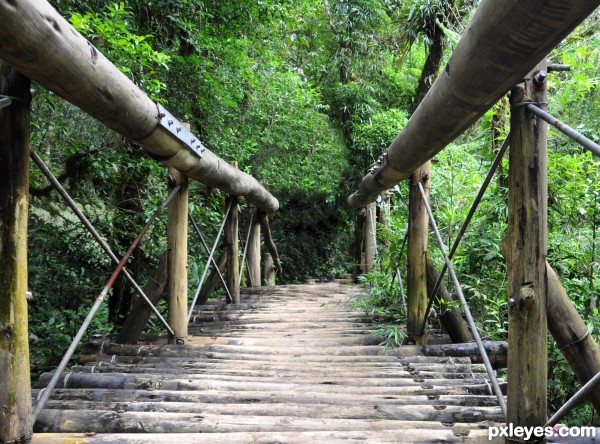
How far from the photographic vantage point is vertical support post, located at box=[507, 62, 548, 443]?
177 centimetres

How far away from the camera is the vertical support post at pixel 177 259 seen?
3.54 metres

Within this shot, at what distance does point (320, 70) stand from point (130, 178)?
7.83 metres

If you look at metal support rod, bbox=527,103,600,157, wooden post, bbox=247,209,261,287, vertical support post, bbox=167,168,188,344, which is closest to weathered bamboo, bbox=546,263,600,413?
metal support rod, bbox=527,103,600,157

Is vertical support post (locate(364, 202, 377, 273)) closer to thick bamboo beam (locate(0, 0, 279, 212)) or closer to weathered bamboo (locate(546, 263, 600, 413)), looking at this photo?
thick bamboo beam (locate(0, 0, 279, 212))

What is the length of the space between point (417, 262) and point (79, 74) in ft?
7.92

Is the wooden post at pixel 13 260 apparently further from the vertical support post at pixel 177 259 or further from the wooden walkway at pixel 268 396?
the vertical support post at pixel 177 259

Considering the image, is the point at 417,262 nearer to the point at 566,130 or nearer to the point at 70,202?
the point at 566,130

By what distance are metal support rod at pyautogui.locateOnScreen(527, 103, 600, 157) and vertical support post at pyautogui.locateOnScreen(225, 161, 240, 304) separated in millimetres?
3956

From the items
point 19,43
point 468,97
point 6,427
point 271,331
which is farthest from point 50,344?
point 468,97

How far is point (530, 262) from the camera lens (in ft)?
5.83

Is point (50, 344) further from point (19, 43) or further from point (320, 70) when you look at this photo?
point (320, 70)

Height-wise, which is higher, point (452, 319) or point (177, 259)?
point (177, 259)

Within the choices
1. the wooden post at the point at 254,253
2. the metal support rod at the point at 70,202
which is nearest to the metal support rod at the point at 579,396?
the metal support rod at the point at 70,202

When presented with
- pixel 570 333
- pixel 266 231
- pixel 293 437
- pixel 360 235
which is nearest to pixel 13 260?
pixel 293 437
